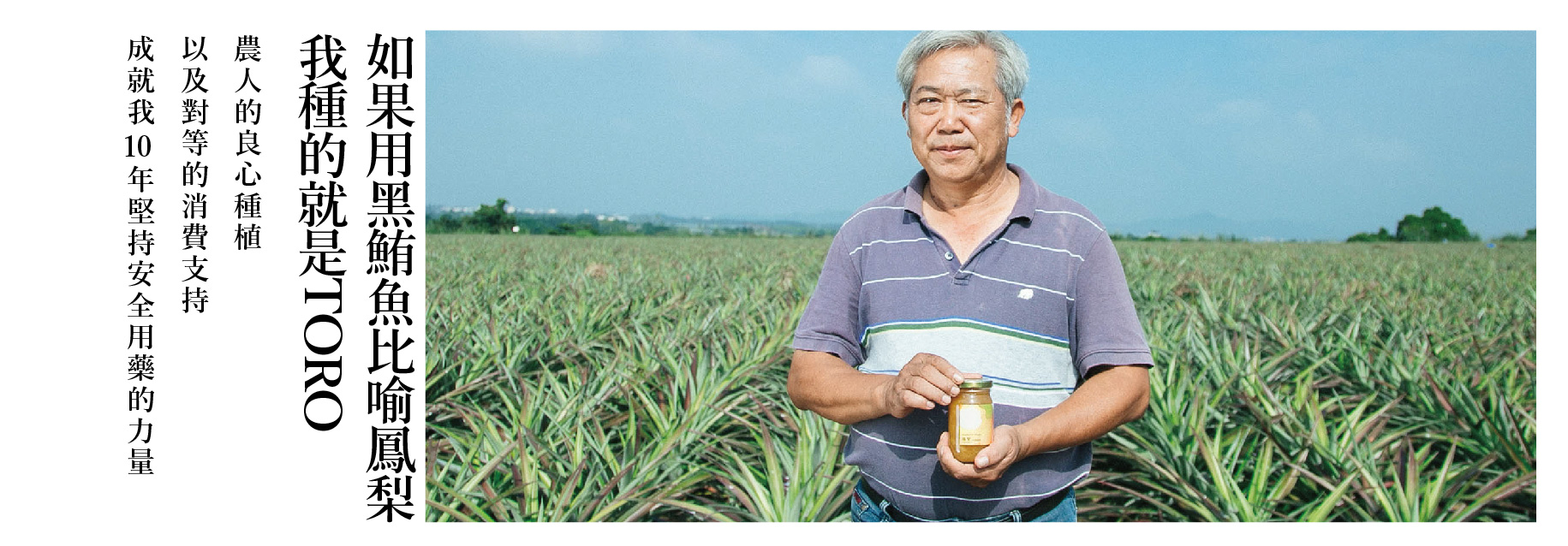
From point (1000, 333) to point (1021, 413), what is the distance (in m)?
0.12

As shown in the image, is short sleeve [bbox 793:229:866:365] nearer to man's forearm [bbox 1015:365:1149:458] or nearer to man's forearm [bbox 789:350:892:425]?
man's forearm [bbox 789:350:892:425]

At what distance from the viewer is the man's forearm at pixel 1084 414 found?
113 centimetres

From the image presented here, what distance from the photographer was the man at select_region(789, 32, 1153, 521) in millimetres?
1146

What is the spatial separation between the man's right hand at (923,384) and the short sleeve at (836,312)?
14 cm

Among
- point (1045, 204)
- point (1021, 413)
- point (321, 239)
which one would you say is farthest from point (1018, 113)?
point (321, 239)

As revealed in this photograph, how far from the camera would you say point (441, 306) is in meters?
4.02

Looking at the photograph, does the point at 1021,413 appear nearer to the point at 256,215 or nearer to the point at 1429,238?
the point at 256,215

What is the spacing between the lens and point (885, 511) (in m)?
1.32

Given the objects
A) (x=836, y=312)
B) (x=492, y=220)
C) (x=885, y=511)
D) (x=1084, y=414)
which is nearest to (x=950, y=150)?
(x=836, y=312)

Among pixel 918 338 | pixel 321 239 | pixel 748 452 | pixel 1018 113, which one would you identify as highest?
pixel 1018 113

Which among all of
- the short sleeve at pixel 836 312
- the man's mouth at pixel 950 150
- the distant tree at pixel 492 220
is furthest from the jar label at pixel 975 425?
the distant tree at pixel 492 220

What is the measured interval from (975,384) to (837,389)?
0.21 metres

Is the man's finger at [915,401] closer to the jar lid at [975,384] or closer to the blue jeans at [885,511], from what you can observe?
the jar lid at [975,384]

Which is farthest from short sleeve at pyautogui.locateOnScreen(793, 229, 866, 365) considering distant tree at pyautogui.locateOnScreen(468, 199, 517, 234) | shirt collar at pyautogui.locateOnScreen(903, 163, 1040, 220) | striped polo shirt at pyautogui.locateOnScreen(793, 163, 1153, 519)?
distant tree at pyautogui.locateOnScreen(468, 199, 517, 234)
